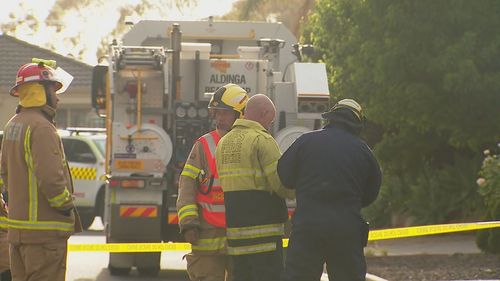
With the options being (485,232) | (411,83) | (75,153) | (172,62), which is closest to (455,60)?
(411,83)

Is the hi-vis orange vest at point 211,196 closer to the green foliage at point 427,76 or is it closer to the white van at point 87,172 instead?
the green foliage at point 427,76

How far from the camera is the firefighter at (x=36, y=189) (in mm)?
8133

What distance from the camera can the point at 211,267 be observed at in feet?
28.8

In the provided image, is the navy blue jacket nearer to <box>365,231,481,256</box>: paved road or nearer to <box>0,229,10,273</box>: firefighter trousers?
<box>0,229,10,273</box>: firefighter trousers

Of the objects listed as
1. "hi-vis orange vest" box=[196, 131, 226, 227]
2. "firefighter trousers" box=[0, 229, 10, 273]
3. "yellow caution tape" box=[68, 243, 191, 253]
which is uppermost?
"yellow caution tape" box=[68, 243, 191, 253]

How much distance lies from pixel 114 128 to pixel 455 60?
21.4 feet

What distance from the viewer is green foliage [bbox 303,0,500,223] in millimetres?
18891

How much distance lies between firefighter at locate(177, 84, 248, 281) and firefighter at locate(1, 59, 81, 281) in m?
A: 0.81

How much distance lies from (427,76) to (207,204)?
11281 millimetres

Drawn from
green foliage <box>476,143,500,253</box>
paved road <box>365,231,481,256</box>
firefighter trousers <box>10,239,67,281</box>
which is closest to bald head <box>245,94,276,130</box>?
firefighter trousers <box>10,239,67,281</box>

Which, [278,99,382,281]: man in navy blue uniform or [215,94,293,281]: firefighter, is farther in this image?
[215,94,293,281]: firefighter

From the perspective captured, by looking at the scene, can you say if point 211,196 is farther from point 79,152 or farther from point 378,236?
point 79,152

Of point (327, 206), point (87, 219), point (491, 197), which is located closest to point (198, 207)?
point (327, 206)

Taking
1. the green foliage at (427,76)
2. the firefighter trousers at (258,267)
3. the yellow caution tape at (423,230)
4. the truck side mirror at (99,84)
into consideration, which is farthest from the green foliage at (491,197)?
the firefighter trousers at (258,267)
